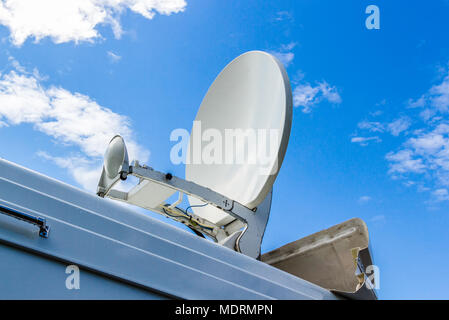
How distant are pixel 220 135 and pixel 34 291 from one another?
3.44 metres

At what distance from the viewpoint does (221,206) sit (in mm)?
4105

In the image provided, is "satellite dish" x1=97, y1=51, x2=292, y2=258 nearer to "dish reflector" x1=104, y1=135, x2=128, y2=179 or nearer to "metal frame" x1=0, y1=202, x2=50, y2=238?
"dish reflector" x1=104, y1=135, x2=128, y2=179

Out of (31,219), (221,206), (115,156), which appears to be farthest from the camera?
(221,206)

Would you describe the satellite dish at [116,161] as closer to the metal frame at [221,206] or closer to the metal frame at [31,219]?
the metal frame at [221,206]

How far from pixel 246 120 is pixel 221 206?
46.5 inches

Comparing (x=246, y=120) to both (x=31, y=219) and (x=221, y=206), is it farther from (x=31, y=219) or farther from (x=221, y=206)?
(x=31, y=219)

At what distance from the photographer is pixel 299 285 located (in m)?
3.25

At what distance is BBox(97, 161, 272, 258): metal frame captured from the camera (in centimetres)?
390

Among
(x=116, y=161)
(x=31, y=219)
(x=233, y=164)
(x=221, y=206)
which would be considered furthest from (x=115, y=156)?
(x=31, y=219)

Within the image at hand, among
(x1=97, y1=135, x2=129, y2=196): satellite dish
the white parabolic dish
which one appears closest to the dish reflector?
(x1=97, y1=135, x2=129, y2=196): satellite dish

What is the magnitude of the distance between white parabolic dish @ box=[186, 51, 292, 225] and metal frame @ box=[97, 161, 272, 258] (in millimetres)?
108

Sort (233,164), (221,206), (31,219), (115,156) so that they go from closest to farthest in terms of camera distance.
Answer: (31,219) → (115,156) → (221,206) → (233,164)
